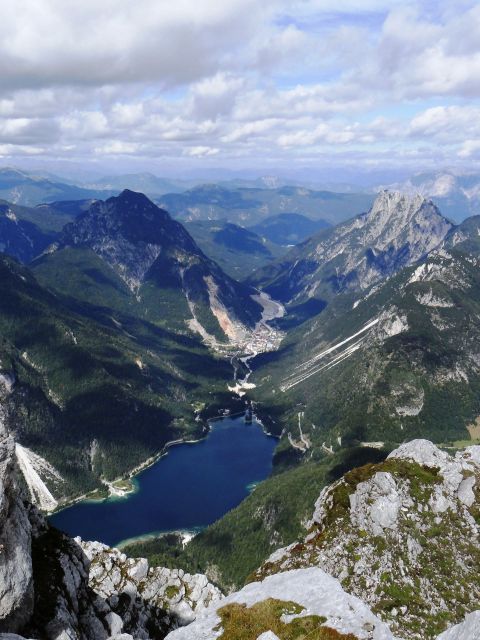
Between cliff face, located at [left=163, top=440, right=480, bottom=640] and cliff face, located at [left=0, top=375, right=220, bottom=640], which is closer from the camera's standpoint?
cliff face, located at [left=0, top=375, right=220, bottom=640]

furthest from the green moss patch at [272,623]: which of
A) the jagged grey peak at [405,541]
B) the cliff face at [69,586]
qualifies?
the jagged grey peak at [405,541]

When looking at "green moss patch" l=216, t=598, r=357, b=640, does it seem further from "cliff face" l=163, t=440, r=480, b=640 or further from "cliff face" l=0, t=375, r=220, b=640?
"cliff face" l=0, t=375, r=220, b=640

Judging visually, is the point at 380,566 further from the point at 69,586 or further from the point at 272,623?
the point at 69,586

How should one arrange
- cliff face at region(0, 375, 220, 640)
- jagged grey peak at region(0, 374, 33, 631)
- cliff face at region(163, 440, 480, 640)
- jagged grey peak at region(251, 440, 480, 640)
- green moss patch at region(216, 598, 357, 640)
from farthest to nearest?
jagged grey peak at region(251, 440, 480, 640) → cliff face at region(163, 440, 480, 640) → cliff face at region(0, 375, 220, 640) → green moss patch at region(216, 598, 357, 640) → jagged grey peak at region(0, 374, 33, 631)

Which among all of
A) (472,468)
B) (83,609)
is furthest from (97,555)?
(472,468)

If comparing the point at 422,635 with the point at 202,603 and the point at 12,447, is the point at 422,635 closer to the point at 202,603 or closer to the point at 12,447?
the point at 202,603

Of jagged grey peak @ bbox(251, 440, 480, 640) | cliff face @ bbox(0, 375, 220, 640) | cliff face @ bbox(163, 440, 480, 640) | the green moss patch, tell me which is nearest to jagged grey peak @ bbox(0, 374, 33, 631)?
cliff face @ bbox(0, 375, 220, 640)

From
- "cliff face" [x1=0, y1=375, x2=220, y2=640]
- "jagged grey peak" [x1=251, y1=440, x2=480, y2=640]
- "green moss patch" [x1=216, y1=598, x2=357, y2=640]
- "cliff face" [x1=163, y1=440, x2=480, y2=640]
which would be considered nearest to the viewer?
"green moss patch" [x1=216, y1=598, x2=357, y2=640]

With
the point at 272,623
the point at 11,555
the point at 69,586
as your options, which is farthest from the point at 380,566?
the point at 11,555
